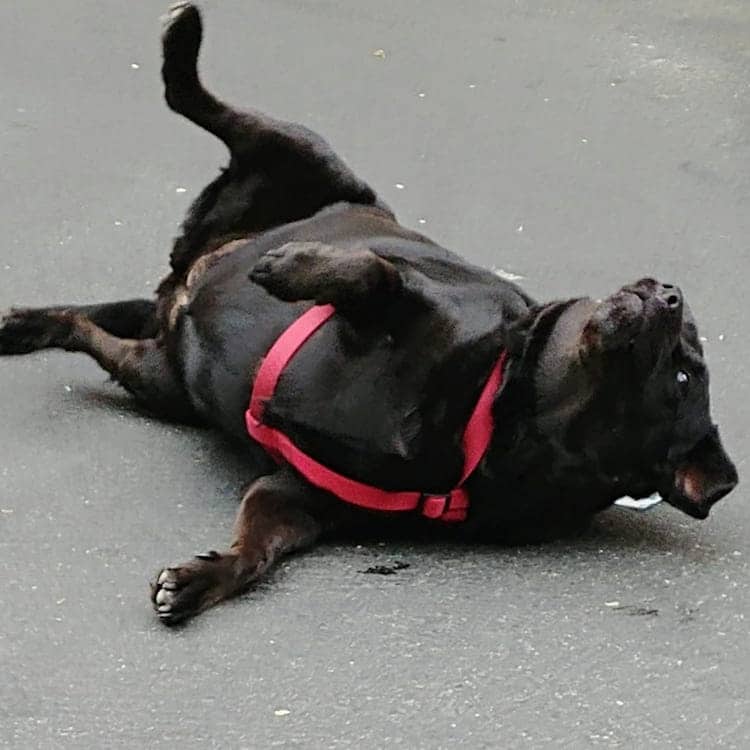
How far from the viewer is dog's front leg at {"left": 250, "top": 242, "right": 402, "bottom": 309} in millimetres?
2803

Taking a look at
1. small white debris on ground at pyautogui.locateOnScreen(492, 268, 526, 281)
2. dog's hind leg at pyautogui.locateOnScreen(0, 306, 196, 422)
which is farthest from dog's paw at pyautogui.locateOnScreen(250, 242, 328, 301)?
small white debris on ground at pyautogui.locateOnScreen(492, 268, 526, 281)

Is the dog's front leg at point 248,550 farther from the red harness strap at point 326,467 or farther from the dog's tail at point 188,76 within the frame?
the dog's tail at point 188,76

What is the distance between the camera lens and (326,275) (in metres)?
2.81

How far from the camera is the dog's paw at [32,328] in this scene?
11.7 feet

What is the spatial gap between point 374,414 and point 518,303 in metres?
0.36

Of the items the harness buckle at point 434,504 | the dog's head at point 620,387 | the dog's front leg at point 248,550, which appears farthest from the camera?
the harness buckle at point 434,504

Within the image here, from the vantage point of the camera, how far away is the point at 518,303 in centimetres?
300

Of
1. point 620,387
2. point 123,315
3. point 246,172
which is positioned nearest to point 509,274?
point 246,172

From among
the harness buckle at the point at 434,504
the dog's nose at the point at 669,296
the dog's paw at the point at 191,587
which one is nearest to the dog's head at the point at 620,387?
the dog's nose at the point at 669,296

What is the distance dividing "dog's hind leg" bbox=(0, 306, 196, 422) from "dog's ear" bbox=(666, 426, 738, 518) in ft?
3.41

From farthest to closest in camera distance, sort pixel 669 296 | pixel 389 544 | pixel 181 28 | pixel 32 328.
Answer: pixel 32 328 → pixel 181 28 → pixel 389 544 → pixel 669 296

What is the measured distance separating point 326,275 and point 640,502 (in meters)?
0.84

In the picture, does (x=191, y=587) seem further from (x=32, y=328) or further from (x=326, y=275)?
(x=32, y=328)

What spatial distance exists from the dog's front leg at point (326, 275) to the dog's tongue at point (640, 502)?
0.66 metres
